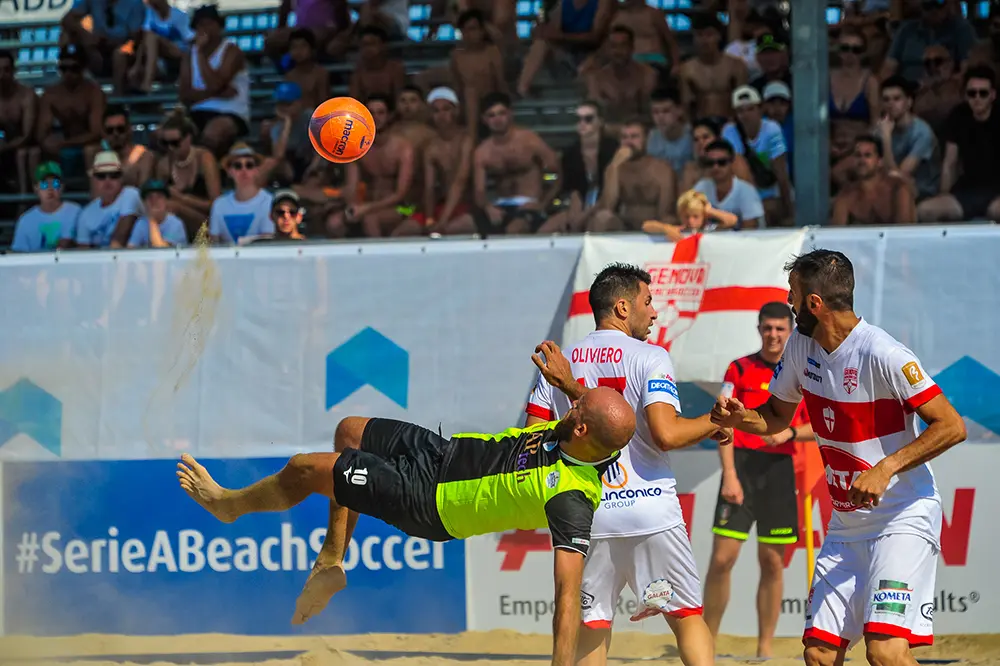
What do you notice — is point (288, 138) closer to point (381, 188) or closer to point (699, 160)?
point (381, 188)

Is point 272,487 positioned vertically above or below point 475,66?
below

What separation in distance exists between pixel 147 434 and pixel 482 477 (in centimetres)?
356

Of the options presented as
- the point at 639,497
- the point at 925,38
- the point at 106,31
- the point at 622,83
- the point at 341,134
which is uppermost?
the point at 106,31

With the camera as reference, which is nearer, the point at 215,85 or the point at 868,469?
the point at 868,469

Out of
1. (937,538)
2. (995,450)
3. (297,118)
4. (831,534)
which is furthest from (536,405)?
(297,118)

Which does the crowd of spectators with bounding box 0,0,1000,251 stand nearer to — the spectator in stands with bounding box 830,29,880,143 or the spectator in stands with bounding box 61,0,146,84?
the spectator in stands with bounding box 830,29,880,143

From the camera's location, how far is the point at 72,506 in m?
7.95

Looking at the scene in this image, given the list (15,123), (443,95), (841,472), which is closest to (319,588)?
(841,472)

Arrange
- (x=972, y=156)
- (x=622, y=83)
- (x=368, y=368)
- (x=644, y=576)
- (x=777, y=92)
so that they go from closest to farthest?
1. (x=644, y=576)
2. (x=368, y=368)
3. (x=972, y=156)
4. (x=777, y=92)
5. (x=622, y=83)

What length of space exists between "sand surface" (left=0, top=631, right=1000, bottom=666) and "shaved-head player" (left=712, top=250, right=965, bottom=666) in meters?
2.30

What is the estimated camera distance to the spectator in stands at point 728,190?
844 centimetres

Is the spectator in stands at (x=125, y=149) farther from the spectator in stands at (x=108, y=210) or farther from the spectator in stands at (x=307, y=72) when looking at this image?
the spectator in stands at (x=307, y=72)

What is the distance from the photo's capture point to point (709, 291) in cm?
742

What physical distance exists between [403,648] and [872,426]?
151 inches
